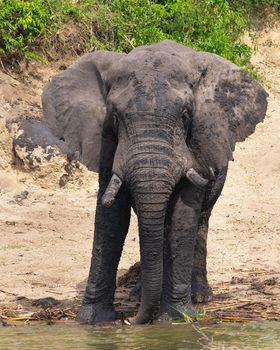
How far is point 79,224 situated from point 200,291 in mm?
3523

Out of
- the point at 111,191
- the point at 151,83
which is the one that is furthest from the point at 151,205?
the point at 151,83

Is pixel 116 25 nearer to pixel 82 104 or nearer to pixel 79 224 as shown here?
pixel 79 224

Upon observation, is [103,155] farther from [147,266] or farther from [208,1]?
[208,1]

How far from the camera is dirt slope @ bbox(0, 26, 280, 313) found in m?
9.70

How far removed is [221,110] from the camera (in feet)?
25.7

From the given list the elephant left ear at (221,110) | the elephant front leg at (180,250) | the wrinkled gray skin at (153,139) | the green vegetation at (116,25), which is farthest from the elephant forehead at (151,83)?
the green vegetation at (116,25)

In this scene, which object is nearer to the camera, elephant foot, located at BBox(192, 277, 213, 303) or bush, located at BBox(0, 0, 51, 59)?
elephant foot, located at BBox(192, 277, 213, 303)

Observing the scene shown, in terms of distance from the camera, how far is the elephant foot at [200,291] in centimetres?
875

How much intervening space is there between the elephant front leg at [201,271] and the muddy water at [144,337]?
3.08 feet

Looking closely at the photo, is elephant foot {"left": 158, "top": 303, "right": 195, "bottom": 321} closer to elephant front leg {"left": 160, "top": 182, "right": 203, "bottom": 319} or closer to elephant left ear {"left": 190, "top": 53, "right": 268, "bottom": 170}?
elephant front leg {"left": 160, "top": 182, "right": 203, "bottom": 319}

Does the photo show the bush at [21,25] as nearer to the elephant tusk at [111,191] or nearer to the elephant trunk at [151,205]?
the elephant tusk at [111,191]

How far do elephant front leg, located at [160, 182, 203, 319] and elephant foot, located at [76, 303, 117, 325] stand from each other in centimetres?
42

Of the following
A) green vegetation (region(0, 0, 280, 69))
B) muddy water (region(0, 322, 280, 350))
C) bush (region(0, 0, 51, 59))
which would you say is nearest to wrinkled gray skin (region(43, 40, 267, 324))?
muddy water (region(0, 322, 280, 350))

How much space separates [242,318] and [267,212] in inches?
199
